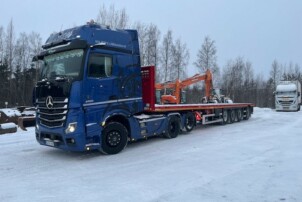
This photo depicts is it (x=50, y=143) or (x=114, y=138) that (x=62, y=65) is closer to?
(x=50, y=143)

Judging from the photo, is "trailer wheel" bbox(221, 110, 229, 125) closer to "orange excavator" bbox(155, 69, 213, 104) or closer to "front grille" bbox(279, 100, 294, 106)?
"orange excavator" bbox(155, 69, 213, 104)

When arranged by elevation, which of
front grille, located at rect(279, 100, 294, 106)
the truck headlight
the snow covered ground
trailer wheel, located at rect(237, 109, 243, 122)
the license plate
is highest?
front grille, located at rect(279, 100, 294, 106)

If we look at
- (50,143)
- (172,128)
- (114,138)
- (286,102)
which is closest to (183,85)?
(172,128)

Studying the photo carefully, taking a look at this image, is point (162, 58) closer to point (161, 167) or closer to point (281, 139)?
point (281, 139)

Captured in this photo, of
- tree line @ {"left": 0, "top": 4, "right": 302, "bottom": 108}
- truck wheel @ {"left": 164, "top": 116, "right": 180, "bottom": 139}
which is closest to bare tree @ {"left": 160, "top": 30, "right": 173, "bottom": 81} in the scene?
tree line @ {"left": 0, "top": 4, "right": 302, "bottom": 108}

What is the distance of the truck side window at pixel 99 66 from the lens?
28.9ft

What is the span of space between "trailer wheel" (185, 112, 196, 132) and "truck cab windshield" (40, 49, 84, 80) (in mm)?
6483

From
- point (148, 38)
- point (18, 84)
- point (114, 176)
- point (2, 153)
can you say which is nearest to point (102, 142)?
point (114, 176)

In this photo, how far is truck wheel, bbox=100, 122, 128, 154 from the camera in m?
9.36

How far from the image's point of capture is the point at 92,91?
8781 millimetres

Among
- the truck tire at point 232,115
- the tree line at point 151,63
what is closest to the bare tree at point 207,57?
the tree line at point 151,63

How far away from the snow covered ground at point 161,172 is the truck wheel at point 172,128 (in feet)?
2.72

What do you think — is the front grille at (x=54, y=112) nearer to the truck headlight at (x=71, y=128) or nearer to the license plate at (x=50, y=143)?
the truck headlight at (x=71, y=128)

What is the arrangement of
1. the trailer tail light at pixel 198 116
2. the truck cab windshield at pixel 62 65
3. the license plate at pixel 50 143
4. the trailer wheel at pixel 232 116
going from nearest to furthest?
the truck cab windshield at pixel 62 65, the license plate at pixel 50 143, the trailer tail light at pixel 198 116, the trailer wheel at pixel 232 116
